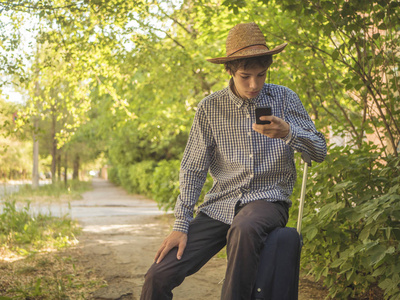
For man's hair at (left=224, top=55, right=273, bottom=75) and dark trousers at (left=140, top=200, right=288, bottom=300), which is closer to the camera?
dark trousers at (left=140, top=200, right=288, bottom=300)

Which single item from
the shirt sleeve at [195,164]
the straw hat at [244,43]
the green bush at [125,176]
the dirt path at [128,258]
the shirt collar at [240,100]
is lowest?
the dirt path at [128,258]

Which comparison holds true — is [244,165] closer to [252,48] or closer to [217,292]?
[252,48]

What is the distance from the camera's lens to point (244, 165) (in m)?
2.61

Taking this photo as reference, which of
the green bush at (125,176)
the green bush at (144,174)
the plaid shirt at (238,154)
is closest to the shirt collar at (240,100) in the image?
the plaid shirt at (238,154)

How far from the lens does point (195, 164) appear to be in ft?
9.02

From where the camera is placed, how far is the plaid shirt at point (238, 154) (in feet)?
Result: 8.46

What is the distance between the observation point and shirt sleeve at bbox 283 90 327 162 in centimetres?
241

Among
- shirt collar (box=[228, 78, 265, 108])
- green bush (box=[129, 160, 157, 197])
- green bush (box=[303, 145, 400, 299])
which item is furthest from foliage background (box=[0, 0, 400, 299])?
green bush (box=[129, 160, 157, 197])

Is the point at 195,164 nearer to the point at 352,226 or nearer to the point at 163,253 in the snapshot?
the point at 163,253

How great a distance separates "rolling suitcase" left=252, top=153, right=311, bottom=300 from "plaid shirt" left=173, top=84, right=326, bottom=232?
29 centimetres

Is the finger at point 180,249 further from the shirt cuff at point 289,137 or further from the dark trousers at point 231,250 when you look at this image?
the shirt cuff at point 289,137

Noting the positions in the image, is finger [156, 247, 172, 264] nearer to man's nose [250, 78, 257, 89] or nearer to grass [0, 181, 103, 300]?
man's nose [250, 78, 257, 89]

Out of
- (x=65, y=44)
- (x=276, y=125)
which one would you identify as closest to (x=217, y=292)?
(x=276, y=125)

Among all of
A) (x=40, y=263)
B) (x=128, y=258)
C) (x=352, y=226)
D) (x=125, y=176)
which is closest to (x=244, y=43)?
(x=352, y=226)
